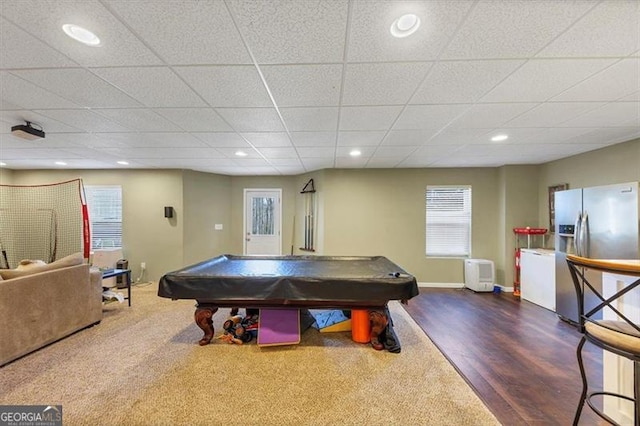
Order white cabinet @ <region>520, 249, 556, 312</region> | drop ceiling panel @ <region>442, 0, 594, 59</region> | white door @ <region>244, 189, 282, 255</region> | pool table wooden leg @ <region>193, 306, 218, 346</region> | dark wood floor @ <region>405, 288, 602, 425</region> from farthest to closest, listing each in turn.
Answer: white door @ <region>244, 189, 282, 255</region>, white cabinet @ <region>520, 249, 556, 312</region>, pool table wooden leg @ <region>193, 306, 218, 346</region>, dark wood floor @ <region>405, 288, 602, 425</region>, drop ceiling panel @ <region>442, 0, 594, 59</region>

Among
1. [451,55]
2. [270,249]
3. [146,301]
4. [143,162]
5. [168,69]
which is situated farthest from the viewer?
[270,249]

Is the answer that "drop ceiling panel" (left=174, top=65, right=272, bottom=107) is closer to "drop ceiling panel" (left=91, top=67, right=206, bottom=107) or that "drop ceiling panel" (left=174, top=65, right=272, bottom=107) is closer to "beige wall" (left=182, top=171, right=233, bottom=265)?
"drop ceiling panel" (left=91, top=67, right=206, bottom=107)

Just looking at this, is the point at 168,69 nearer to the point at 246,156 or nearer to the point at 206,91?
the point at 206,91

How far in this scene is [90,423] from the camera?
5.52 ft

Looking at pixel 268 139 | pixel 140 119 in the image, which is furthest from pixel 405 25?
pixel 140 119

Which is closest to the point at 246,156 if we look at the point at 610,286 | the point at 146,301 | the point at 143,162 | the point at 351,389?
the point at 143,162

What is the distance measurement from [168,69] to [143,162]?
3670mm

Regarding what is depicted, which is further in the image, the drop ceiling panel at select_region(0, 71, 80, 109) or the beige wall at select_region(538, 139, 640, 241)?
the beige wall at select_region(538, 139, 640, 241)

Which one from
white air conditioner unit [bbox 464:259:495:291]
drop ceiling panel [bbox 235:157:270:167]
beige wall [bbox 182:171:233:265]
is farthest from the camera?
beige wall [bbox 182:171:233:265]

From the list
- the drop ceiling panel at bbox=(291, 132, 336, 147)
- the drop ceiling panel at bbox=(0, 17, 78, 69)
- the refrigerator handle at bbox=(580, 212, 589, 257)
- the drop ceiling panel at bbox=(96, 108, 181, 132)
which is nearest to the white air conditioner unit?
the refrigerator handle at bbox=(580, 212, 589, 257)

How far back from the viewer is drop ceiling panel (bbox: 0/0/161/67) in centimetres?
124

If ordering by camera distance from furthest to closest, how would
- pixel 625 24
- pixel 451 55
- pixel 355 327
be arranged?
Answer: pixel 355 327 < pixel 451 55 < pixel 625 24

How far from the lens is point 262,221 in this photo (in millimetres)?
6281

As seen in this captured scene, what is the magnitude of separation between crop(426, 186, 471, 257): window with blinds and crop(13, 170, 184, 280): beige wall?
5.08m
